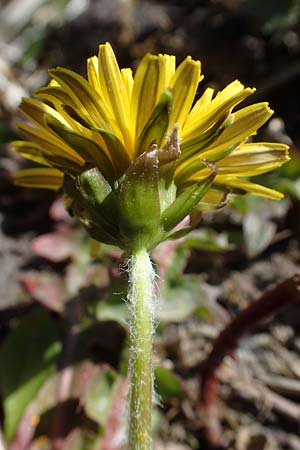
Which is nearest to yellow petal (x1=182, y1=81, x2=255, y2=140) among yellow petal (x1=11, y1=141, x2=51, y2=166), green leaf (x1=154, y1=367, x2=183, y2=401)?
yellow petal (x1=11, y1=141, x2=51, y2=166)

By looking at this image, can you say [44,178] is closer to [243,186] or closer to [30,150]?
[30,150]

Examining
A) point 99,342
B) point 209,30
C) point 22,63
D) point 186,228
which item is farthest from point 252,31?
point 186,228

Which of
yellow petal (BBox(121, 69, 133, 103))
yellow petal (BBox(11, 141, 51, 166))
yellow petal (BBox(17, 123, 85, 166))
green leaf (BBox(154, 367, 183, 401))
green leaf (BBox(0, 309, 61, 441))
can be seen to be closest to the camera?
yellow petal (BBox(121, 69, 133, 103))

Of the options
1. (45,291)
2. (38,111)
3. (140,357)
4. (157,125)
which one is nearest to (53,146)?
(38,111)

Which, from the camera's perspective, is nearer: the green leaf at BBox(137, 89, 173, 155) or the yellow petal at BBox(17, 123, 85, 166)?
the green leaf at BBox(137, 89, 173, 155)

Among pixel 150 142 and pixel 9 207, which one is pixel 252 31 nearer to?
pixel 9 207

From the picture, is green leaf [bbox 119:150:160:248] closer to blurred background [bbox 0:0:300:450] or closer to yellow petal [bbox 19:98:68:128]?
yellow petal [bbox 19:98:68:128]
